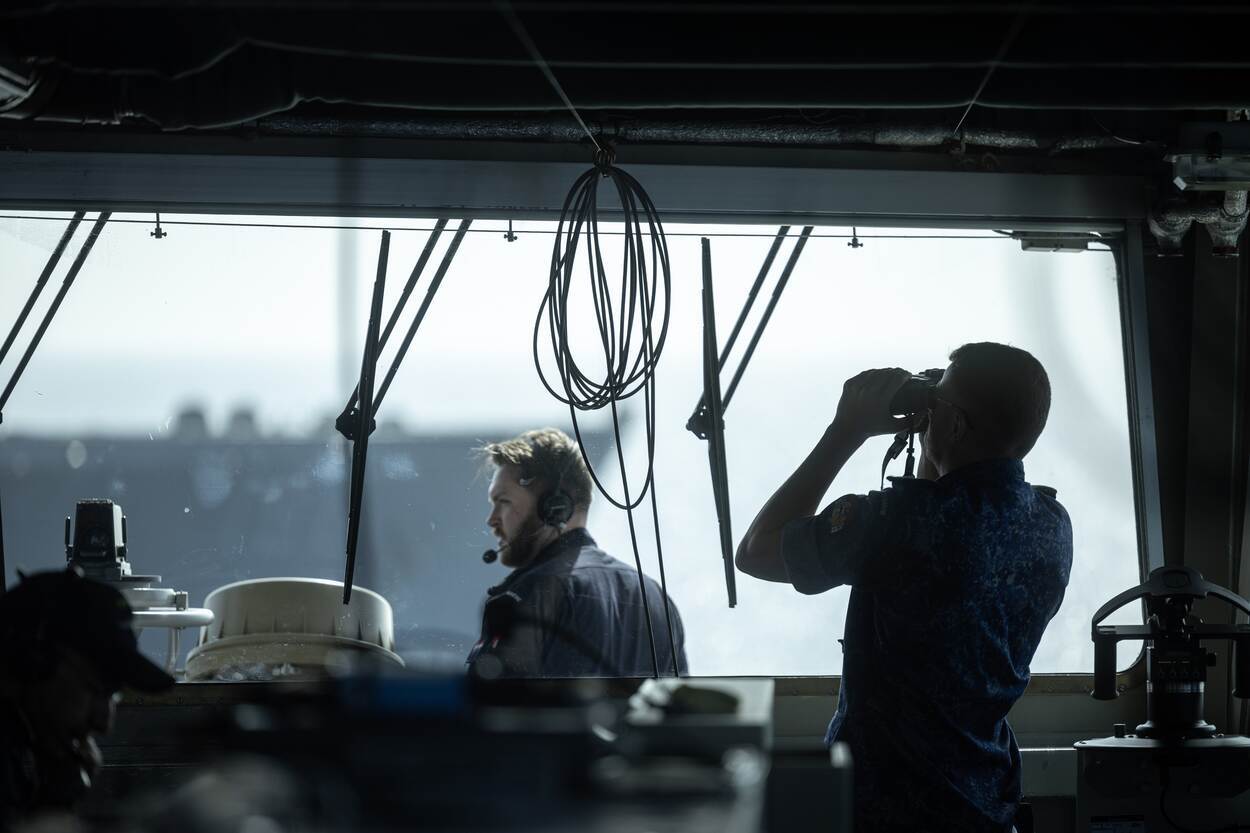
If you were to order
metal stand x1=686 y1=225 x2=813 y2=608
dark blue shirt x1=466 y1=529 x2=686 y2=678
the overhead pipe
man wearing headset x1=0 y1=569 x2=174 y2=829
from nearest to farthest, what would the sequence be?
man wearing headset x1=0 y1=569 x2=174 y2=829 < the overhead pipe < dark blue shirt x1=466 y1=529 x2=686 y2=678 < metal stand x1=686 y1=225 x2=813 y2=608

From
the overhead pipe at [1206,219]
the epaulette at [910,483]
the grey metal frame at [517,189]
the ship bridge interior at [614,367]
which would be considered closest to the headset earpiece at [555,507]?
the ship bridge interior at [614,367]

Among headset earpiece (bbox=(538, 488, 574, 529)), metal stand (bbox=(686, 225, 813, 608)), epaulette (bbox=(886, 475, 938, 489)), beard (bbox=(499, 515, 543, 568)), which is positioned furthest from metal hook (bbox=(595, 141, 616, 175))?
epaulette (bbox=(886, 475, 938, 489))

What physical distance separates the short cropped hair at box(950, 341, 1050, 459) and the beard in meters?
1.34

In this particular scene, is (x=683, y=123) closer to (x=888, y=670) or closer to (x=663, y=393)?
(x=663, y=393)

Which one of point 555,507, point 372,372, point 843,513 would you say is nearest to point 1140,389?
point 843,513

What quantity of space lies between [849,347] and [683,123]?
761 millimetres

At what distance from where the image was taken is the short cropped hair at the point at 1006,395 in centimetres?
246

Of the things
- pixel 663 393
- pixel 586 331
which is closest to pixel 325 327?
pixel 586 331

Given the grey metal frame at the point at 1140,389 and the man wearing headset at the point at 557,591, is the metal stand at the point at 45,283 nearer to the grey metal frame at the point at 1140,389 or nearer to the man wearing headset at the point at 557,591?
the man wearing headset at the point at 557,591

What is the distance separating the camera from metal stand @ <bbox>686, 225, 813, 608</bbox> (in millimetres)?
3385

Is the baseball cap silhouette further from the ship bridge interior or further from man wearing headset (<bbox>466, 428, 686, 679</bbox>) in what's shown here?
man wearing headset (<bbox>466, 428, 686, 679</bbox>)

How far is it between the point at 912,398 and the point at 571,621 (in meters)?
1.20

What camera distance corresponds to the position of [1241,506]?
3451 millimetres

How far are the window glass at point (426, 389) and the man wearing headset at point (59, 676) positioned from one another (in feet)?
5.27
